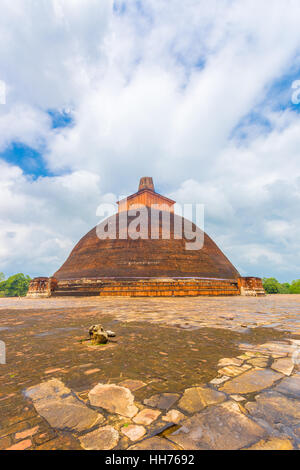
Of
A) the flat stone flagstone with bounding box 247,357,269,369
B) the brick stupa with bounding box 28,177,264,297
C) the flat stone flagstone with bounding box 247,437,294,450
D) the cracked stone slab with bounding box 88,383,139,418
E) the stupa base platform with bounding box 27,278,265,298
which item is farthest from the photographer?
the brick stupa with bounding box 28,177,264,297

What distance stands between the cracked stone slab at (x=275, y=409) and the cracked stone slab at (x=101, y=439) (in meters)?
0.85

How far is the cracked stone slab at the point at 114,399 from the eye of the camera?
4.69 ft

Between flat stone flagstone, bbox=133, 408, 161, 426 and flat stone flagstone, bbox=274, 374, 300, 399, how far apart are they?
980 mm

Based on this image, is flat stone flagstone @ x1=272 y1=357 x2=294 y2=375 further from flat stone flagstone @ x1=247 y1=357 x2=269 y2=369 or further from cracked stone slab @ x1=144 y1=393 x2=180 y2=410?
cracked stone slab @ x1=144 y1=393 x2=180 y2=410

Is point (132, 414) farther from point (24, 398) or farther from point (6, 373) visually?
point (6, 373)

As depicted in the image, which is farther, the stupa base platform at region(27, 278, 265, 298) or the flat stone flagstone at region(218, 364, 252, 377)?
the stupa base platform at region(27, 278, 265, 298)

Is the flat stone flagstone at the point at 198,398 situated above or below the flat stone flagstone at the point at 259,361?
above

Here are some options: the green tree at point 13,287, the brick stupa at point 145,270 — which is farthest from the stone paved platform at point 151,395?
the green tree at point 13,287

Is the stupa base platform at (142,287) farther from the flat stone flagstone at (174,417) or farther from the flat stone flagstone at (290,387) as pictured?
the flat stone flagstone at (174,417)

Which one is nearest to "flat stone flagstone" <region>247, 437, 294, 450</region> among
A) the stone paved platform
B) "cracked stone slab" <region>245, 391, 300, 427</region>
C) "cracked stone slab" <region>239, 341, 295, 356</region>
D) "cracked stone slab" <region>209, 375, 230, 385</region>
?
the stone paved platform

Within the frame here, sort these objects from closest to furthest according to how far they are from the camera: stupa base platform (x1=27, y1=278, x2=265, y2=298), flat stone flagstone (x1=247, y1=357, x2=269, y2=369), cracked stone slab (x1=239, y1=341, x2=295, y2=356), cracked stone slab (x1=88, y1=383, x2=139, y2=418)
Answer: cracked stone slab (x1=88, y1=383, x2=139, y2=418) → flat stone flagstone (x1=247, y1=357, x2=269, y2=369) → cracked stone slab (x1=239, y1=341, x2=295, y2=356) → stupa base platform (x1=27, y1=278, x2=265, y2=298)

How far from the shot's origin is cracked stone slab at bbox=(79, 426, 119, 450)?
111 centimetres

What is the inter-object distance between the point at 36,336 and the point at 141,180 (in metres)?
32.8

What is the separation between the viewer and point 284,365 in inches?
85.7
